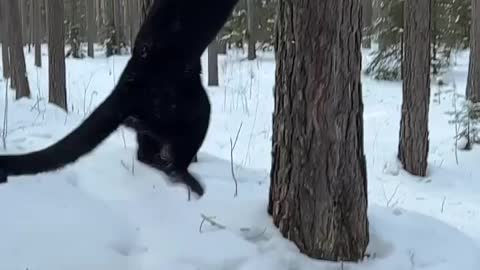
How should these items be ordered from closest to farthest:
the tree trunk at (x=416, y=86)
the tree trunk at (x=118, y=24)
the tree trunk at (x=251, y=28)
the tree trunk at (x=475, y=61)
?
the tree trunk at (x=416, y=86) → the tree trunk at (x=475, y=61) → the tree trunk at (x=251, y=28) → the tree trunk at (x=118, y=24)

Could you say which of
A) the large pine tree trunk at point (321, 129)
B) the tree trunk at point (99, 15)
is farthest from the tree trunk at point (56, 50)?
the tree trunk at point (99, 15)

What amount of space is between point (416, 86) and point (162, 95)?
8.49m

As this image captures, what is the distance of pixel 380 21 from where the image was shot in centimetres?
1798

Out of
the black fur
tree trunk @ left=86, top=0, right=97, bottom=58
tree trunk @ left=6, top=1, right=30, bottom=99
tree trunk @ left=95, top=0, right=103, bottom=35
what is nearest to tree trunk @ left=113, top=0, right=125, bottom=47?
tree trunk @ left=86, top=0, right=97, bottom=58

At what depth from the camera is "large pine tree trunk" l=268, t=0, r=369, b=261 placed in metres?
3.93

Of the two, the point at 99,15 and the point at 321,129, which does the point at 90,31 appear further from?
the point at 321,129

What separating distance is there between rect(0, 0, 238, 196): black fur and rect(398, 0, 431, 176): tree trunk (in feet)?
26.8

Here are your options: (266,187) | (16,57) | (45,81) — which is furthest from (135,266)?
(45,81)

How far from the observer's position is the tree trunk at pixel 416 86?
372 inches

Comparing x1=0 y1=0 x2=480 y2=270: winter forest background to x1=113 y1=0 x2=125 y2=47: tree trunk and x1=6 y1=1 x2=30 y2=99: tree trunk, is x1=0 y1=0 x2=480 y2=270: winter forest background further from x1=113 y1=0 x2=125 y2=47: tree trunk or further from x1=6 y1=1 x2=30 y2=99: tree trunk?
x1=113 y1=0 x2=125 y2=47: tree trunk

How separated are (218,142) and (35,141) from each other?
5.54 metres

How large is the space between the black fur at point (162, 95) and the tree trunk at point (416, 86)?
8177mm

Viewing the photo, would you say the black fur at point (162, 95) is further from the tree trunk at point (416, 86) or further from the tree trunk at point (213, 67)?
the tree trunk at point (213, 67)

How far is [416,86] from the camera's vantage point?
968 centimetres
